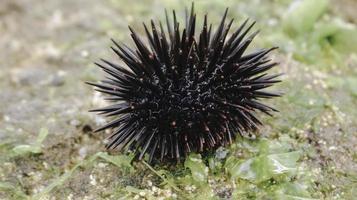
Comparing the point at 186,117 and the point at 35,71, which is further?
the point at 35,71

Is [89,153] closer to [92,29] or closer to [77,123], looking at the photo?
[77,123]

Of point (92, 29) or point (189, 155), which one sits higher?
point (92, 29)

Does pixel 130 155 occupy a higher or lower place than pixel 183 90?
lower

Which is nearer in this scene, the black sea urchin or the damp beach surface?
the black sea urchin

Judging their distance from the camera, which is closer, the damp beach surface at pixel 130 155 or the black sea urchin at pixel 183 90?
the black sea urchin at pixel 183 90

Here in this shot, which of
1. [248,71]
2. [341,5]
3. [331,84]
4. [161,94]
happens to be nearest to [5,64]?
[161,94]
